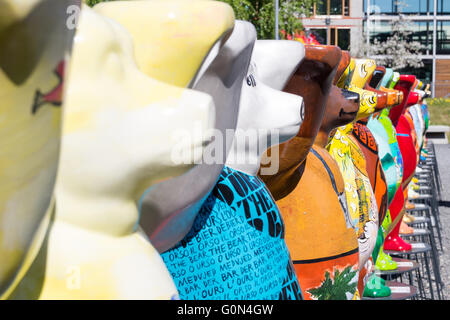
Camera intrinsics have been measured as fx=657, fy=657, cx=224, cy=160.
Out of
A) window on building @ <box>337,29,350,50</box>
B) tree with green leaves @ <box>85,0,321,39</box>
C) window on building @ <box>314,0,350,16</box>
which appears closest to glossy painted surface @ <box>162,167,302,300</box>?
tree with green leaves @ <box>85,0,321,39</box>

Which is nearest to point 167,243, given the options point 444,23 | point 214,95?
point 214,95

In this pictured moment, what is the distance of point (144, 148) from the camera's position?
2.21ft

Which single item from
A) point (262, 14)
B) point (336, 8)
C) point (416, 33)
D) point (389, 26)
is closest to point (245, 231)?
point (262, 14)

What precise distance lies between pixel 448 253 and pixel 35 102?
4526 millimetres

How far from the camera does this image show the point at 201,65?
0.83m

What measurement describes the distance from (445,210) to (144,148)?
19.0ft

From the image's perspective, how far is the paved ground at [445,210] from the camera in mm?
4242

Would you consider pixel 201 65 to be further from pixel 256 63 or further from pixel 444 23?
pixel 444 23

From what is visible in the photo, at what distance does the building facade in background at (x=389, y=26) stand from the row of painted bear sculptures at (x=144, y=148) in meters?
14.2

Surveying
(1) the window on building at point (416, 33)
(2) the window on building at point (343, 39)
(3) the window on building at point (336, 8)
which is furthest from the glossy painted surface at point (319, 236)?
(1) the window on building at point (416, 33)

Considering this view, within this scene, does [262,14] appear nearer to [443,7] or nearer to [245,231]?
[245,231]

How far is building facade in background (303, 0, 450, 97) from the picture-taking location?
16.7m

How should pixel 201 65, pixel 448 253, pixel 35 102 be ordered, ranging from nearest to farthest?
1. pixel 35 102
2. pixel 201 65
3. pixel 448 253

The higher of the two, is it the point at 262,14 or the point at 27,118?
the point at 27,118
